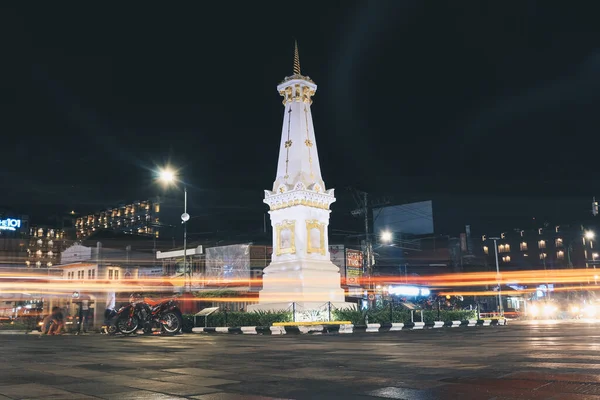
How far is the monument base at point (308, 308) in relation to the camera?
88.0ft

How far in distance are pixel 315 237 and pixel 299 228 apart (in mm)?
1215

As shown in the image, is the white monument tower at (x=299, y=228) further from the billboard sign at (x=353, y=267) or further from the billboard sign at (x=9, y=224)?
the billboard sign at (x=9, y=224)

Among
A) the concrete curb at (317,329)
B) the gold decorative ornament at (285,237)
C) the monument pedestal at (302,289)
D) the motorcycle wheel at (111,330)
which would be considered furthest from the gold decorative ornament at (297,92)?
the motorcycle wheel at (111,330)

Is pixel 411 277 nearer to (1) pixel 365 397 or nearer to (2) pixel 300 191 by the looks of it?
(2) pixel 300 191

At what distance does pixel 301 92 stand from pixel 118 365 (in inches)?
975

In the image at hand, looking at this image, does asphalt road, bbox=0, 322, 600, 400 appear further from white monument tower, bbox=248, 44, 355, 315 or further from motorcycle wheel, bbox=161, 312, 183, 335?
white monument tower, bbox=248, 44, 355, 315

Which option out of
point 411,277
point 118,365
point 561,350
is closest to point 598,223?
point 411,277

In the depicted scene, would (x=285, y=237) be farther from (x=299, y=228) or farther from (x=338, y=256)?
(x=338, y=256)

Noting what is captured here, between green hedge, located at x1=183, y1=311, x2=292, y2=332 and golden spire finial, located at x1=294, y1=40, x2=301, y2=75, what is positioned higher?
golden spire finial, located at x1=294, y1=40, x2=301, y2=75

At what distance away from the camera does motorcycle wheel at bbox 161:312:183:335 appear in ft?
82.4

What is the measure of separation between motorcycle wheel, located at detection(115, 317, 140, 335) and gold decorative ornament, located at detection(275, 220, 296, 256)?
9153mm

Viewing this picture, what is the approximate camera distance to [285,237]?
30.8m

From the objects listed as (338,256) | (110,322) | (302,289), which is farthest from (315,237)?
(338,256)

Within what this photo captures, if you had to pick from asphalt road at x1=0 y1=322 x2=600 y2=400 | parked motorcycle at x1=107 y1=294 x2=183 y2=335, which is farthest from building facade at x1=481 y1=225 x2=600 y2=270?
asphalt road at x1=0 y1=322 x2=600 y2=400
